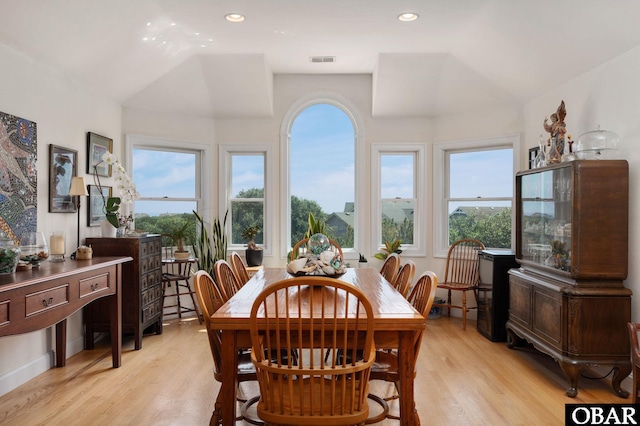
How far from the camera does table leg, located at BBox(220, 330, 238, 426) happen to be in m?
2.10

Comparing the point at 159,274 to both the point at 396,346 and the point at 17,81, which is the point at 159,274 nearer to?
the point at 17,81

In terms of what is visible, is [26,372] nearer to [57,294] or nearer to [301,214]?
[57,294]

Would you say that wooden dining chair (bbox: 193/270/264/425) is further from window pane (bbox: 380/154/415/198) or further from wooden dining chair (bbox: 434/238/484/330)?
window pane (bbox: 380/154/415/198)

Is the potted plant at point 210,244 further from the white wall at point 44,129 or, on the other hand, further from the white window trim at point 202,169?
the white wall at point 44,129

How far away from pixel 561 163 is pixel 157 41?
3.61 m

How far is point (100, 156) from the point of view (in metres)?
4.57

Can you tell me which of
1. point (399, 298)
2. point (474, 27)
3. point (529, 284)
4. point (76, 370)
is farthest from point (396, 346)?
point (474, 27)

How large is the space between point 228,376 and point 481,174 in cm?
438

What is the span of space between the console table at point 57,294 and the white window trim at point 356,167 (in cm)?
222

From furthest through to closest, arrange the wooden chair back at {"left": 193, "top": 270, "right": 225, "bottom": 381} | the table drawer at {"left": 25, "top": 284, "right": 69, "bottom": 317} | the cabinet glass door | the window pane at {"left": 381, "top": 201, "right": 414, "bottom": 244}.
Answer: the window pane at {"left": 381, "top": 201, "right": 414, "bottom": 244}, the cabinet glass door, the table drawer at {"left": 25, "top": 284, "right": 69, "bottom": 317}, the wooden chair back at {"left": 193, "top": 270, "right": 225, "bottom": 381}

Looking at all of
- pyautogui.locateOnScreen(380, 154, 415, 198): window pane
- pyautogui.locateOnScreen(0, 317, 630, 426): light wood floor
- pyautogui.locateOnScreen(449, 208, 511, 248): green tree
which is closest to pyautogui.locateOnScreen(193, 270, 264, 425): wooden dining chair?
pyautogui.locateOnScreen(0, 317, 630, 426): light wood floor

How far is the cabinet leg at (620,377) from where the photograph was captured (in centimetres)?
311

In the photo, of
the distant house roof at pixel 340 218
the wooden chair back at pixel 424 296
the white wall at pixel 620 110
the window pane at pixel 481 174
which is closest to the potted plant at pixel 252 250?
the distant house roof at pixel 340 218

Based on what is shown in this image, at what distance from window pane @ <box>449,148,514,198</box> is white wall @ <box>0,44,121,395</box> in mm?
4100
